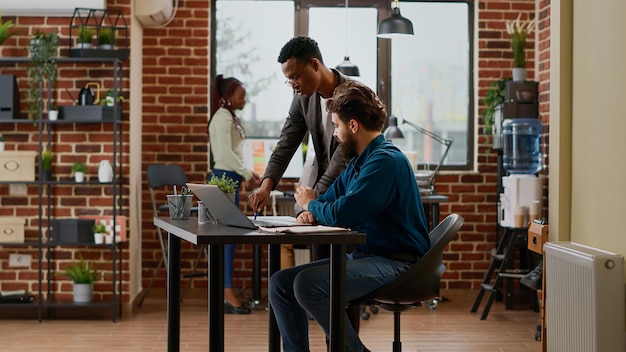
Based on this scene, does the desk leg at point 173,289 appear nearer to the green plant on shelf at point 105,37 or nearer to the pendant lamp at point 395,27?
the green plant on shelf at point 105,37

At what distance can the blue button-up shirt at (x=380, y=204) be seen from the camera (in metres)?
3.42

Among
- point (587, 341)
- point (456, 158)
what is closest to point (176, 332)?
point (587, 341)

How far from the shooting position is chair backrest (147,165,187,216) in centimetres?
707

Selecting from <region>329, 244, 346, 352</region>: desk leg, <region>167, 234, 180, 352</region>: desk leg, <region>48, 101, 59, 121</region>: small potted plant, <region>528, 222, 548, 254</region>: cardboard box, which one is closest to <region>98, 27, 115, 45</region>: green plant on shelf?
<region>48, 101, 59, 121</region>: small potted plant

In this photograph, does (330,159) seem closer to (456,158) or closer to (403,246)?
(403,246)

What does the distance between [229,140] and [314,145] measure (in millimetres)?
2536

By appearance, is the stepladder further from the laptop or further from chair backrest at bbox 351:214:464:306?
the laptop

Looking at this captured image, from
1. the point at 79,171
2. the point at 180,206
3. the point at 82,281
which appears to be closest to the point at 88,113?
the point at 79,171

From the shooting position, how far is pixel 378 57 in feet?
25.5

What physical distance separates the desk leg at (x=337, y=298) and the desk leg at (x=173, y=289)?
0.88 meters

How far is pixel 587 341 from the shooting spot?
3.64 m

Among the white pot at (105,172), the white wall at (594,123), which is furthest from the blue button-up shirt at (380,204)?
the white pot at (105,172)

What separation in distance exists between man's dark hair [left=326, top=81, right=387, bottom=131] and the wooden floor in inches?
85.2

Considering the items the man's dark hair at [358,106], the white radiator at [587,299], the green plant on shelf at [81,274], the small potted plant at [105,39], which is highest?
the small potted plant at [105,39]
